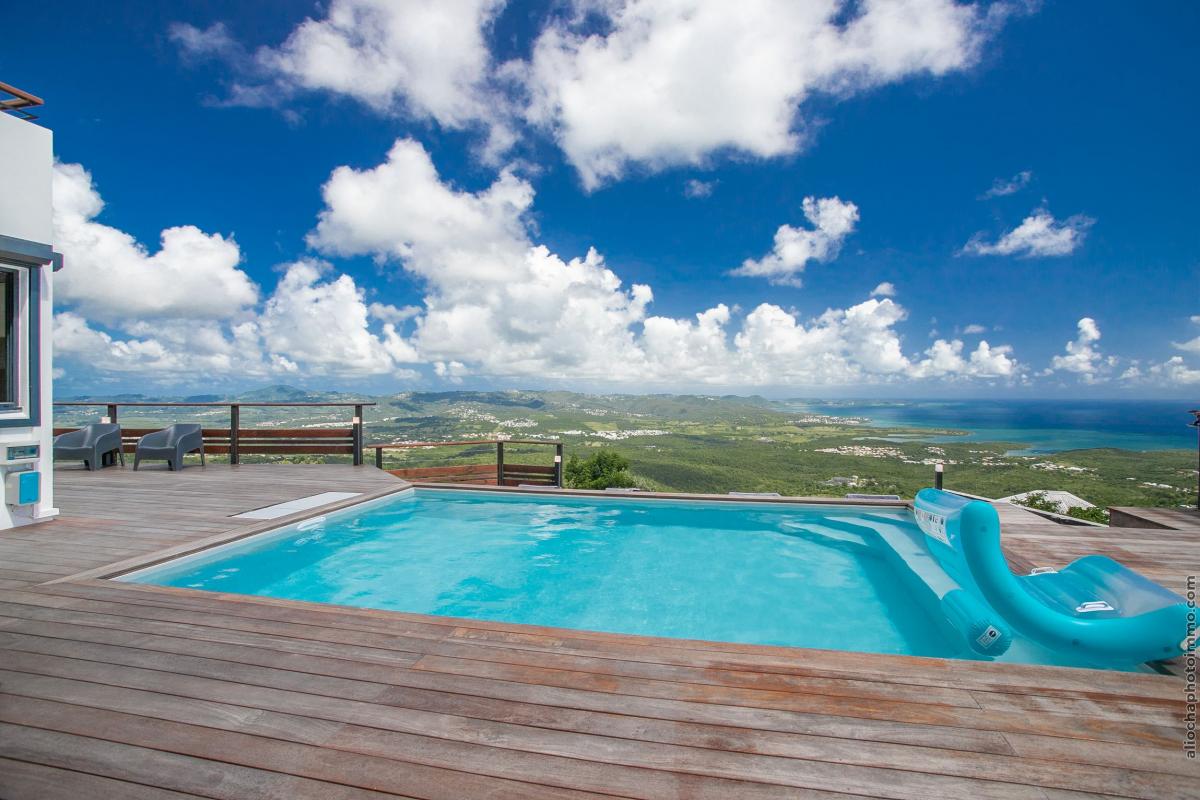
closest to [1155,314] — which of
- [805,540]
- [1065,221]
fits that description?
[1065,221]

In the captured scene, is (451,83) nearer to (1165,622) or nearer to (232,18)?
(232,18)

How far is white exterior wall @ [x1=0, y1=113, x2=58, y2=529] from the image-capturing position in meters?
4.14

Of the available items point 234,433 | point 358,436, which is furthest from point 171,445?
point 358,436

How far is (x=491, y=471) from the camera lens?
8.61 m

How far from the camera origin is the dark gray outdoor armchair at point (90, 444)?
7676mm

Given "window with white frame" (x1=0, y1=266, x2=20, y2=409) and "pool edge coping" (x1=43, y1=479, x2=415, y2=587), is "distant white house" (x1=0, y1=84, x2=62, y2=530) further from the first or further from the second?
"pool edge coping" (x1=43, y1=479, x2=415, y2=587)

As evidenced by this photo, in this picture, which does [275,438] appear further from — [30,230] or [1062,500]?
[1062,500]

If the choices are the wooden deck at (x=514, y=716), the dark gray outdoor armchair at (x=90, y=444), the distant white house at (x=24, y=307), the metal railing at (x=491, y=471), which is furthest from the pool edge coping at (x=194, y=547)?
the dark gray outdoor armchair at (x=90, y=444)

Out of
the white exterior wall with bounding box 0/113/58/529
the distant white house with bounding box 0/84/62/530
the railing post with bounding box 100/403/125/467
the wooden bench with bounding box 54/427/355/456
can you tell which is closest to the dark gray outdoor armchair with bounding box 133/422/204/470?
the wooden bench with bounding box 54/427/355/456

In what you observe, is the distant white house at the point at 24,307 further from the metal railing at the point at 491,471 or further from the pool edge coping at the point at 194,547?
the metal railing at the point at 491,471

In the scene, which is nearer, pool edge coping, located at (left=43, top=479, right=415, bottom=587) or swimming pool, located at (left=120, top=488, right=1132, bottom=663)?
pool edge coping, located at (left=43, top=479, right=415, bottom=587)

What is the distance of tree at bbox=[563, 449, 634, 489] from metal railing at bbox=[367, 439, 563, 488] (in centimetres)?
434

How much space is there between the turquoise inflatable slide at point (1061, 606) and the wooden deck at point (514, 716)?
1.14ft

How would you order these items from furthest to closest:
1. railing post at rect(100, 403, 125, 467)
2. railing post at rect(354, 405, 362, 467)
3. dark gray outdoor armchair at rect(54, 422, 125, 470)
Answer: railing post at rect(354, 405, 362, 467)
railing post at rect(100, 403, 125, 467)
dark gray outdoor armchair at rect(54, 422, 125, 470)
